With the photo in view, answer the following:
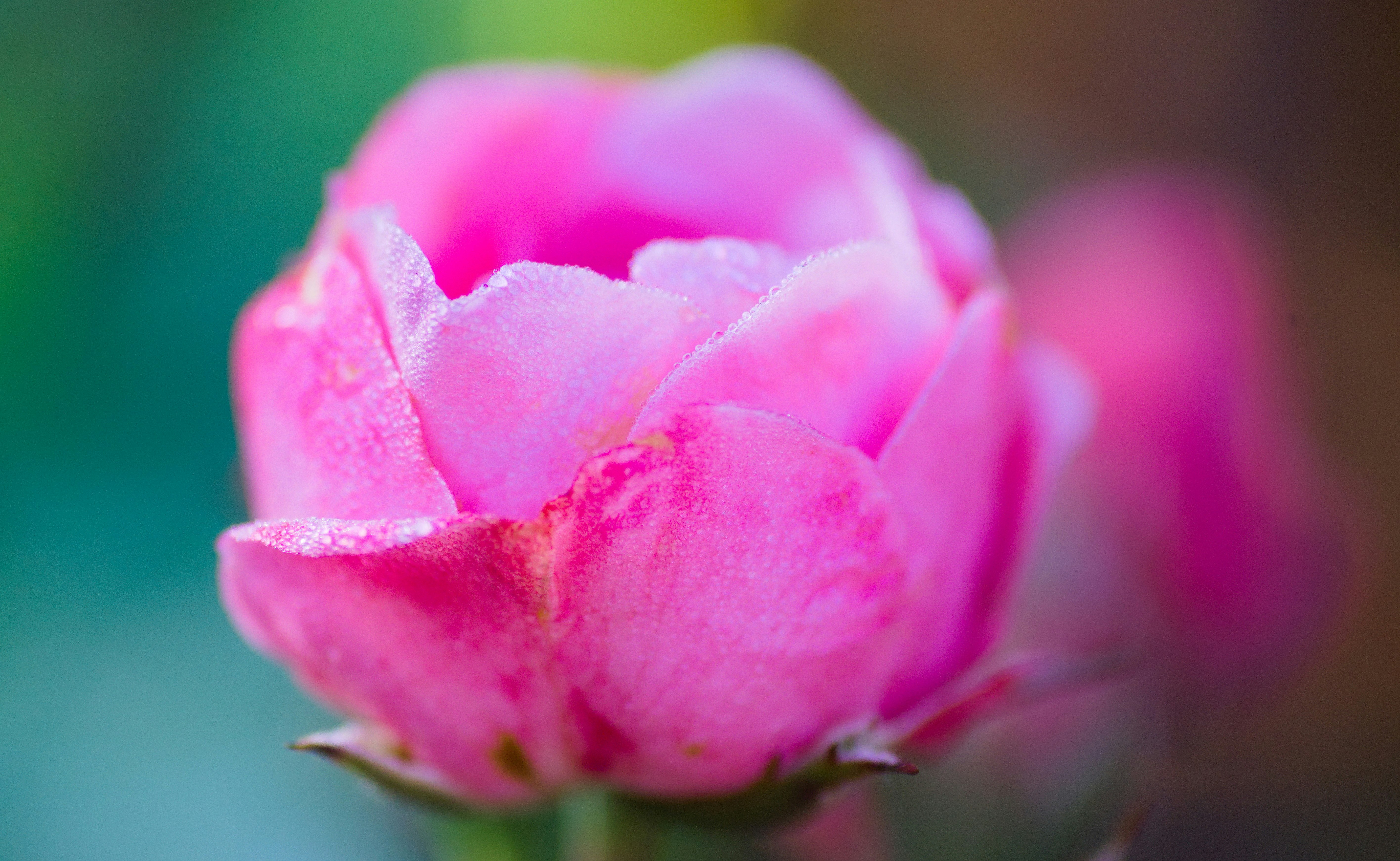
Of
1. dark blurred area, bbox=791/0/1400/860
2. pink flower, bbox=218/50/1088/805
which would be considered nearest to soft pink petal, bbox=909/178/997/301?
pink flower, bbox=218/50/1088/805

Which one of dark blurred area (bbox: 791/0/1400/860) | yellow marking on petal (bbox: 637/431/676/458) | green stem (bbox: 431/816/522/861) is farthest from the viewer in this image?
dark blurred area (bbox: 791/0/1400/860)

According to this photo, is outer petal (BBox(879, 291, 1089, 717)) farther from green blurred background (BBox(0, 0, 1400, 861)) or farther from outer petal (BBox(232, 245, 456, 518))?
green blurred background (BBox(0, 0, 1400, 861))

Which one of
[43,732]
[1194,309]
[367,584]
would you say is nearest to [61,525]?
[43,732]

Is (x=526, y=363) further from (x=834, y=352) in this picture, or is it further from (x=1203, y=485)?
(x=1203, y=485)

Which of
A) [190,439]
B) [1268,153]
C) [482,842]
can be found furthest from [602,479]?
[1268,153]

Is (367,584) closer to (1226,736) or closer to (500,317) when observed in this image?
(500,317)

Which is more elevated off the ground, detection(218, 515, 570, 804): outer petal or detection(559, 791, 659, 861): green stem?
detection(218, 515, 570, 804): outer petal

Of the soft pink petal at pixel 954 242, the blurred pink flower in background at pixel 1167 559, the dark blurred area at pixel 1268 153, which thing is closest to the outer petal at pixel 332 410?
the soft pink petal at pixel 954 242
